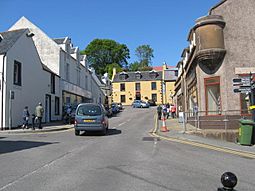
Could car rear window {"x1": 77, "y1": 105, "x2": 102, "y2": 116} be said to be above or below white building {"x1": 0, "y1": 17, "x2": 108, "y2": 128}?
below

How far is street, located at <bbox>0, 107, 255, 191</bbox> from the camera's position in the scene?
6.54m

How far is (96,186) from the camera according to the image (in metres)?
6.44

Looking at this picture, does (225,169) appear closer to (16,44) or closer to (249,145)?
(249,145)

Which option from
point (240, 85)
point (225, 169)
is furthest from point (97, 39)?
point (225, 169)

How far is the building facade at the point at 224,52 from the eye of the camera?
18.7 metres

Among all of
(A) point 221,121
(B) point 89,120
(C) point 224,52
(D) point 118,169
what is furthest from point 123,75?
(D) point 118,169

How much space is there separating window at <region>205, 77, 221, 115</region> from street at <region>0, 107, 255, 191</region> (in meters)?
8.00

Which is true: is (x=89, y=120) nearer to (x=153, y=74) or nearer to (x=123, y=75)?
(x=153, y=74)

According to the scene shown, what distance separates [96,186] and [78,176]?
108 centimetres

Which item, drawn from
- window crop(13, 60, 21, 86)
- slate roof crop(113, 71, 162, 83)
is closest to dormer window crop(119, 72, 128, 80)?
slate roof crop(113, 71, 162, 83)

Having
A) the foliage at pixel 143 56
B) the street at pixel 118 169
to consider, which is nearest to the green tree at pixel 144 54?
the foliage at pixel 143 56

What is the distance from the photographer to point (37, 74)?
93.4 ft

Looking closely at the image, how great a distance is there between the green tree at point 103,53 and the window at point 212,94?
68114 mm

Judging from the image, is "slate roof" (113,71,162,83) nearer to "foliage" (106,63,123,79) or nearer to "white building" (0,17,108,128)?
"foliage" (106,63,123,79)
